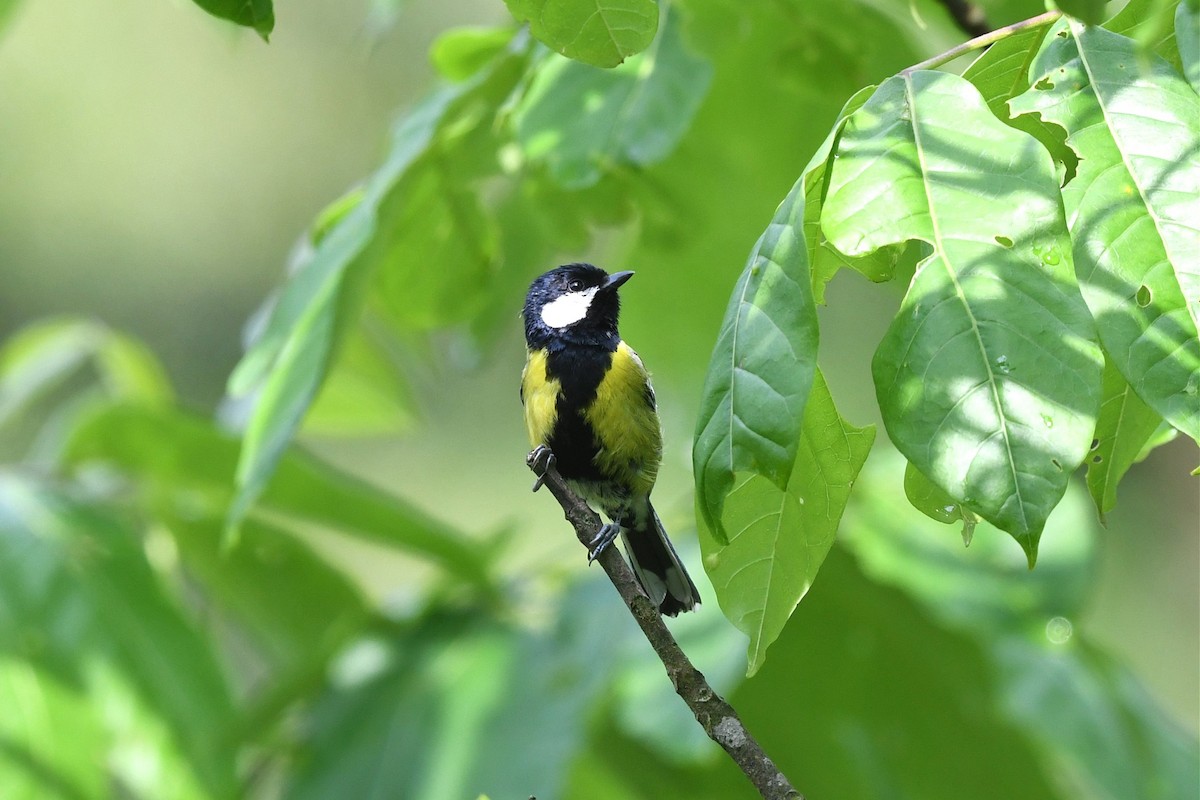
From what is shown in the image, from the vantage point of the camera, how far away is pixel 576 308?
3.19m

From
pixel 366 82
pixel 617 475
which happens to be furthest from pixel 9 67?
pixel 617 475

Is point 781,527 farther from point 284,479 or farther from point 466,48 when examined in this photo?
point 284,479

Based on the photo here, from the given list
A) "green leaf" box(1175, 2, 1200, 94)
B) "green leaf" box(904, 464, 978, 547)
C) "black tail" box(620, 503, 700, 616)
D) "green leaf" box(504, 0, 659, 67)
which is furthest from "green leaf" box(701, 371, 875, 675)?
"black tail" box(620, 503, 700, 616)

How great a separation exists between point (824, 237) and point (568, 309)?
77.8 inches

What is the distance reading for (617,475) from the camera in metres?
3.06

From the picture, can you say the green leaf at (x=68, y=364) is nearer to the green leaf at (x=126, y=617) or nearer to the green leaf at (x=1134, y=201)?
the green leaf at (x=126, y=617)

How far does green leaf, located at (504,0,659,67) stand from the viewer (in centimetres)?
124

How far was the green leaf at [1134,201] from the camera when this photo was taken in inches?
42.6

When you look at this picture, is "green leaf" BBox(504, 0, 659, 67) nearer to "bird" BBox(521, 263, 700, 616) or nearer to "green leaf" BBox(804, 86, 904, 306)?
"green leaf" BBox(804, 86, 904, 306)

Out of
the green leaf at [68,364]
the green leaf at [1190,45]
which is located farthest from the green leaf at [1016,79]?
the green leaf at [68,364]

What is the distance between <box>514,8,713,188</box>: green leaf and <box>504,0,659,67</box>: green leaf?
0.88 metres

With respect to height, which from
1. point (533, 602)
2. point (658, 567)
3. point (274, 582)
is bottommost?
point (658, 567)

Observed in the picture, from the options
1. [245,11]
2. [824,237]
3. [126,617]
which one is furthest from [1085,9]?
[126,617]

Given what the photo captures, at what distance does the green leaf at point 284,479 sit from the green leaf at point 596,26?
1.79m
